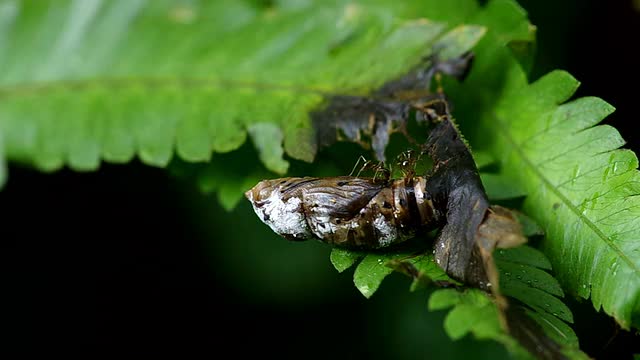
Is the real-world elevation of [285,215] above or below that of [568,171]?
above

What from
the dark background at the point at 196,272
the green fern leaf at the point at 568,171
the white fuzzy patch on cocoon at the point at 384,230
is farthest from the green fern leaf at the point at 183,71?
the dark background at the point at 196,272

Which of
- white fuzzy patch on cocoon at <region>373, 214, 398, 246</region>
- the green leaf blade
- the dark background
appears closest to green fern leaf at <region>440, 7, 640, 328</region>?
the green leaf blade

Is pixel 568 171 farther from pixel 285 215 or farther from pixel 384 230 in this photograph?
pixel 285 215

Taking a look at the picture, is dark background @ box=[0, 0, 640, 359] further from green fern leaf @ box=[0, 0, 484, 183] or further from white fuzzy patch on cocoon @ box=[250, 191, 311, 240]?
white fuzzy patch on cocoon @ box=[250, 191, 311, 240]

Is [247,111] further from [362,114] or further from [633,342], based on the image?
[633,342]

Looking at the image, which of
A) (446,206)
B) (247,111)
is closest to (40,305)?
(247,111)

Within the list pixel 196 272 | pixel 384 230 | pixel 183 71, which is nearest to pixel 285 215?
pixel 384 230

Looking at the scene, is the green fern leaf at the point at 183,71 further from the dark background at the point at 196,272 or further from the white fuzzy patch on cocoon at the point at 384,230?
the dark background at the point at 196,272

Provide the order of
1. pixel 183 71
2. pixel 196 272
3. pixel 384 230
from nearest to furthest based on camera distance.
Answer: pixel 384 230 < pixel 183 71 < pixel 196 272
